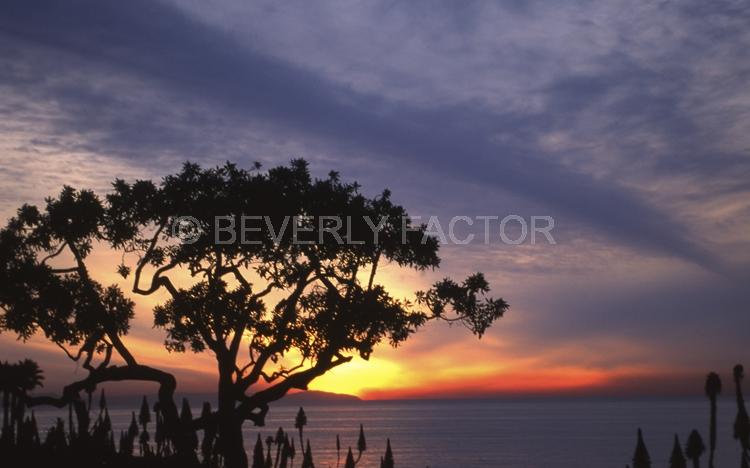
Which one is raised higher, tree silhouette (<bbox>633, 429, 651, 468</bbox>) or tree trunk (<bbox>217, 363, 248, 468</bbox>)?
tree trunk (<bbox>217, 363, 248, 468</bbox>)

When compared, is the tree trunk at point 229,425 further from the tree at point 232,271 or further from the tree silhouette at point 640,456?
the tree silhouette at point 640,456

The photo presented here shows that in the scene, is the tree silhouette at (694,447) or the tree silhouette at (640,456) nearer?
the tree silhouette at (640,456)

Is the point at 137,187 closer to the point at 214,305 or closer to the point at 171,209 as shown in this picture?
the point at 171,209

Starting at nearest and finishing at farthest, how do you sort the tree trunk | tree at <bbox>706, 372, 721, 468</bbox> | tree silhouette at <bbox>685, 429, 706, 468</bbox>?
the tree trunk < tree at <bbox>706, 372, 721, 468</bbox> < tree silhouette at <bbox>685, 429, 706, 468</bbox>

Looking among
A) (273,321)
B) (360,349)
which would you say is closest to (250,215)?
(273,321)

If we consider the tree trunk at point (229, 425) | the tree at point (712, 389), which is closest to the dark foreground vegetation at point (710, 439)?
the tree at point (712, 389)

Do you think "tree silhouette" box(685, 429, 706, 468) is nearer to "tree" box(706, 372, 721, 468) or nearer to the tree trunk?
"tree" box(706, 372, 721, 468)

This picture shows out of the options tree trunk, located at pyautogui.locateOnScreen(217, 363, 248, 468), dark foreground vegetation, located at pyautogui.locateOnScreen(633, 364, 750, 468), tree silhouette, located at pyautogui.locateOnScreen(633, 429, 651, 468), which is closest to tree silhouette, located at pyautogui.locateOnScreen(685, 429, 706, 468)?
dark foreground vegetation, located at pyautogui.locateOnScreen(633, 364, 750, 468)

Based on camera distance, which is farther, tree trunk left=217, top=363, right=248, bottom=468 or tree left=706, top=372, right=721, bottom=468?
tree left=706, top=372, right=721, bottom=468

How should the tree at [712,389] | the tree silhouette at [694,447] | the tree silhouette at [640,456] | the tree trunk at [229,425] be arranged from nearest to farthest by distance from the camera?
the tree trunk at [229,425], the tree silhouette at [640,456], the tree at [712,389], the tree silhouette at [694,447]

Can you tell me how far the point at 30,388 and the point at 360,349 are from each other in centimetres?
1298

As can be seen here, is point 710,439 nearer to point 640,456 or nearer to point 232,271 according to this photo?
point 640,456

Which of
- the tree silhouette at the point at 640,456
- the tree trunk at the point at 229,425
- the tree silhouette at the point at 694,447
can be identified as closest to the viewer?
the tree trunk at the point at 229,425

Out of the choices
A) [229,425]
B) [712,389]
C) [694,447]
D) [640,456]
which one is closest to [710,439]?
[694,447]
